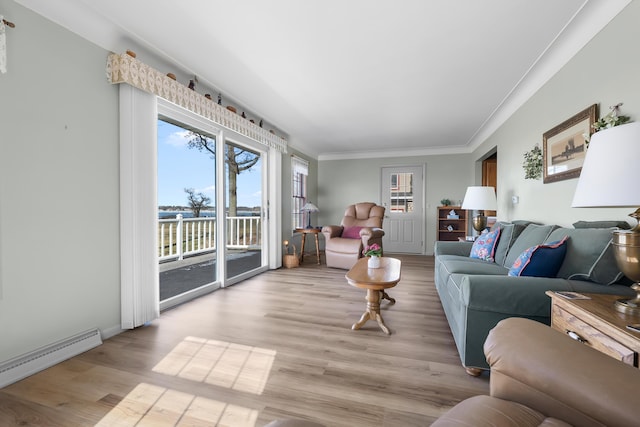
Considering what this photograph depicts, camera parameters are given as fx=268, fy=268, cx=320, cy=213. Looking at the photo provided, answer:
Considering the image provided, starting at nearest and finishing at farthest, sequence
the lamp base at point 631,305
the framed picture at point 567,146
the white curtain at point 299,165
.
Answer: the lamp base at point 631,305 → the framed picture at point 567,146 → the white curtain at point 299,165

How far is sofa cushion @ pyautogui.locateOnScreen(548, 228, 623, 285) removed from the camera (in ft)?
4.70

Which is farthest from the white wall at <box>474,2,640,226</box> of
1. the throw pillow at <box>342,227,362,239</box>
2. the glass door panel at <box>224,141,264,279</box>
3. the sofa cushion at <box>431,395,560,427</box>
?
the glass door panel at <box>224,141,264,279</box>

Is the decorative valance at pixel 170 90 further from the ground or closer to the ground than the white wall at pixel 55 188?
further from the ground

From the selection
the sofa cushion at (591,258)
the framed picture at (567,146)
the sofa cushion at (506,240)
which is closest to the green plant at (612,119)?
the framed picture at (567,146)

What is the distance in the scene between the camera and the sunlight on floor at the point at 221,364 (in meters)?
1.56

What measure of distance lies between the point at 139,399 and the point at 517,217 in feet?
13.2

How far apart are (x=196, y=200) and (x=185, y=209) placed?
301mm

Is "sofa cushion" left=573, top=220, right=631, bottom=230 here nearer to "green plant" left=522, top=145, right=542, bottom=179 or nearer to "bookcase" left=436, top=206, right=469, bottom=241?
"green plant" left=522, top=145, right=542, bottom=179

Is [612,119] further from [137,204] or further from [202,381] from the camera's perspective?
[137,204]

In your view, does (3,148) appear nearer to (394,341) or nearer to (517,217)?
(394,341)

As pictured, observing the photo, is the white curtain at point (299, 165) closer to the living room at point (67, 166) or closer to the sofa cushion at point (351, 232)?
the sofa cushion at point (351, 232)

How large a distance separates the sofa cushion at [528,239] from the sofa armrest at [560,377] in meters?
1.58

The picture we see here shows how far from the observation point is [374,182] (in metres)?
6.43

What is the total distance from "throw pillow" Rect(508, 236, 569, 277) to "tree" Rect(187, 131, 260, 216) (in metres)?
3.47
